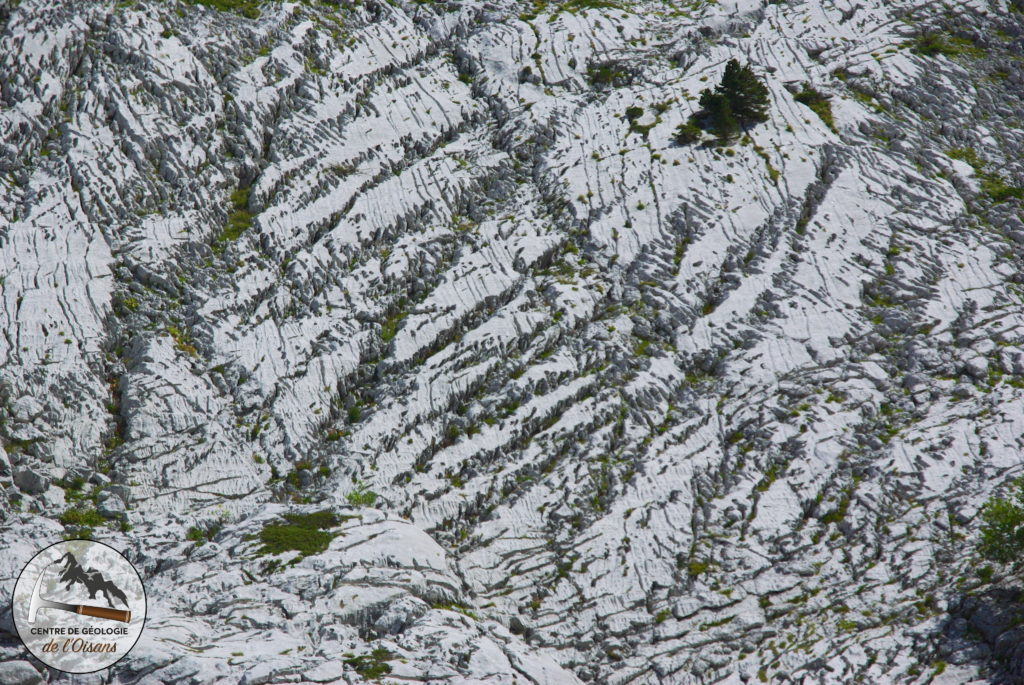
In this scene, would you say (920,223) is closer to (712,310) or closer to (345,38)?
(712,310)

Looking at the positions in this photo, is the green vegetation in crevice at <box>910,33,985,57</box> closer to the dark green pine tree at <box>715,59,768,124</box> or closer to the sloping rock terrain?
the sloping rock terrain

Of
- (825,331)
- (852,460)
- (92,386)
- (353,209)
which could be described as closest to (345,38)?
(353,209)

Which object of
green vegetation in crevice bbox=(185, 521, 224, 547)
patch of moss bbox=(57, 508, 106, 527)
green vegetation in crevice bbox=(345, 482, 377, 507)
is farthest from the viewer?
green vegetation in crevice bbox=(345, 482, 377, 507)

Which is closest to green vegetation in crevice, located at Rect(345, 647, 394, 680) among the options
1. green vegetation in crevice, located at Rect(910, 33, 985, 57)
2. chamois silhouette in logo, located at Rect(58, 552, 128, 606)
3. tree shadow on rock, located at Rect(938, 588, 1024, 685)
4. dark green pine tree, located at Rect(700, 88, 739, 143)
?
chamois silhouette in logo, located at Rect(58, 552, 128, 606)

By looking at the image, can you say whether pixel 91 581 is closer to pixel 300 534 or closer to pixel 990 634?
pixel 300 534

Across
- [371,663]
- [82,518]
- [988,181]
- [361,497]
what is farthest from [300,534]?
[988,181]

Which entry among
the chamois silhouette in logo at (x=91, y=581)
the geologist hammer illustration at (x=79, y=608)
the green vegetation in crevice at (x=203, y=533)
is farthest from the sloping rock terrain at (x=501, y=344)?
the chamois silhouette in logo at (x=91, y=581)
